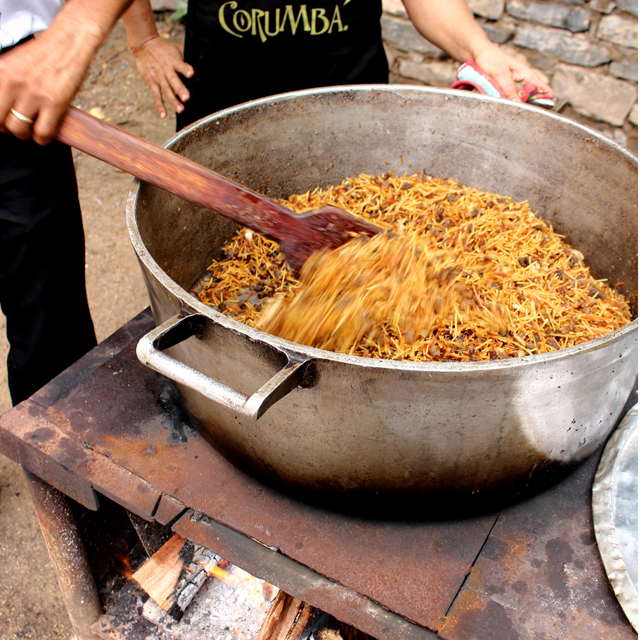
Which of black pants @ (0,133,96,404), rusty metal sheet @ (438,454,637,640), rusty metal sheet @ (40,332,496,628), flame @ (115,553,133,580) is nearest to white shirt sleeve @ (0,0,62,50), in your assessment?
black pants @ (0,133,96,404)

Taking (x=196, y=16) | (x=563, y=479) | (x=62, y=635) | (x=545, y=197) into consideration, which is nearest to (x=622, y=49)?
(x=545, y=197)

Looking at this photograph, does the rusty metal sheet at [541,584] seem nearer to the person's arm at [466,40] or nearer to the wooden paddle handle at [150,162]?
the wooden paddle handle at [150,162]

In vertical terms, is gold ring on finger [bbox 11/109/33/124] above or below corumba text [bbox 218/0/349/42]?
below

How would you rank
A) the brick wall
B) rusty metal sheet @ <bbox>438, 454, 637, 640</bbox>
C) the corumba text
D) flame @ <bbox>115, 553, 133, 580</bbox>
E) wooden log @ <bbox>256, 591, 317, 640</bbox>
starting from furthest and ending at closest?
the brick wall < the corumba text < flame @ <bbox>115, 553, 133, 580</bbox> < wooden log @ <bbox>256, 591, 317, 640</bbox> < rusty metal sheet @ <bbox>438, 454, 637, 640</bbox>

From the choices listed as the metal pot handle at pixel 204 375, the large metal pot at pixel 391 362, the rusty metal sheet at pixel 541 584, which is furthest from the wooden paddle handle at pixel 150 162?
the rusty metal sheet at pixel 541 584

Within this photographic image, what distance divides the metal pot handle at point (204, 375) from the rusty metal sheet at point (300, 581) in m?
0.65

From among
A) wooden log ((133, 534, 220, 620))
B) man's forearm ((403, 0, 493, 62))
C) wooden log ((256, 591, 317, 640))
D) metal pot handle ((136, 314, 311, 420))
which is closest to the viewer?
metal pot handle ((136, 314, 311, 420))

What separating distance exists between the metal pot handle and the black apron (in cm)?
205

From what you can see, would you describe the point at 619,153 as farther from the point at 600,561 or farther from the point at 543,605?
the point at 543,605

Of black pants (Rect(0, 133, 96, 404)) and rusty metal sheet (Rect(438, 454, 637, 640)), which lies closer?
rusty metal sheet (Rect(438, 454, 637, 640))

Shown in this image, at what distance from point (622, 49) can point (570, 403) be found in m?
4.42

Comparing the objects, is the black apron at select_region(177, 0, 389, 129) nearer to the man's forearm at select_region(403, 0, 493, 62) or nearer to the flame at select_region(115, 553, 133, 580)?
the man's forearm at select_region(403, 0, 493, 62)

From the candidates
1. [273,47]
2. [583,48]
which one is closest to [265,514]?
[273,47]

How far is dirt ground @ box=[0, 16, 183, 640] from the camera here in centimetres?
271
